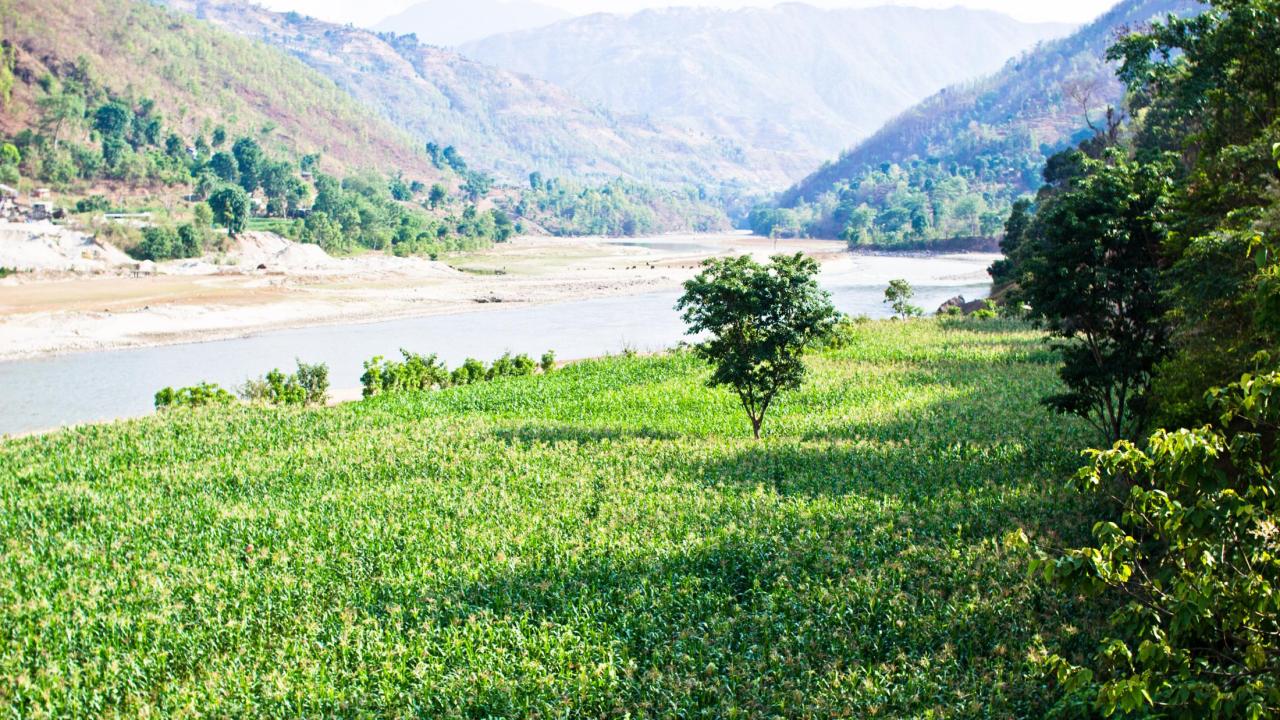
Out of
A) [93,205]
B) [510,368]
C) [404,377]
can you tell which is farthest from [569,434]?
[93,205]

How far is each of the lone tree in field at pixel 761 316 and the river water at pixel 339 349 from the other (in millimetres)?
27324

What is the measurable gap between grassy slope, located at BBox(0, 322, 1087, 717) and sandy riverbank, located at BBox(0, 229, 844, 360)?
30255mm

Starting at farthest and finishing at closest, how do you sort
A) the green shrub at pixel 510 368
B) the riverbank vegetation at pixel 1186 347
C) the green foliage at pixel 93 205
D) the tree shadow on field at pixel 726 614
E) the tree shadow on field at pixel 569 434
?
the green foliage at pixel 93 205 → the green shrub at pixel 510 368 → the tree shadow on field at pixel 569 434 → the tree shadow on field at pixel 726 614 → the riverbank vegetation at pixel 1186 347

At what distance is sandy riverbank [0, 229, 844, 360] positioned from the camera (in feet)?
206

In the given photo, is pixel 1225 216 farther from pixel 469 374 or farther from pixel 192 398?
pixel 192 398

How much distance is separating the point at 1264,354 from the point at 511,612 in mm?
9116

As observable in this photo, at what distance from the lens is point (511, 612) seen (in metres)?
12.0

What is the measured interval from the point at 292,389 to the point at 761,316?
70.9 ft

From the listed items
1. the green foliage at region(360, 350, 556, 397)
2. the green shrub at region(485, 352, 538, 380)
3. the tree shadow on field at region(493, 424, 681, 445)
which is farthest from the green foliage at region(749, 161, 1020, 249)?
the tree shadow on field at region(493, 424, 681, 445)

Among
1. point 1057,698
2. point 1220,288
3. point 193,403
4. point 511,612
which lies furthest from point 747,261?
point 193,403

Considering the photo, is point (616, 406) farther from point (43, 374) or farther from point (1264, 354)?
point (43, 374)

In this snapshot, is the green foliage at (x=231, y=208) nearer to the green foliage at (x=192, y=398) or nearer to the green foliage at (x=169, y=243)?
the green foliage at (x=169, y=243)

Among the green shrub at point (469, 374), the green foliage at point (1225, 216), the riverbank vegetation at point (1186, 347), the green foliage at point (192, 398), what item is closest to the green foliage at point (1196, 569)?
the riverbank vegetation at point (1186, 347)

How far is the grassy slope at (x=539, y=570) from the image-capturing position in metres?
10.0
